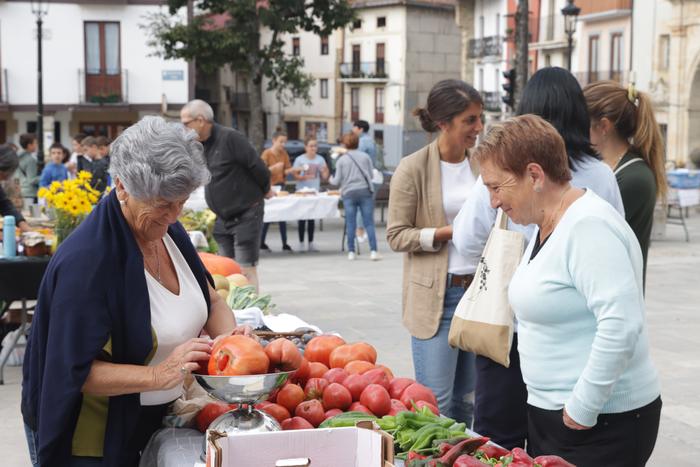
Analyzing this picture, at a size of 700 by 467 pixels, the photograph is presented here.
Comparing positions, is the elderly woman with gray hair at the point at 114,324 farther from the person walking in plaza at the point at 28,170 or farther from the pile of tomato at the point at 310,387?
the person walking in plaza at the point at 28,170

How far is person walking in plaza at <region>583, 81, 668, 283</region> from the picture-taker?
3957mm

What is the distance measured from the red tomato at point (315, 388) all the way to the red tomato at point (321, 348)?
1.28 feet

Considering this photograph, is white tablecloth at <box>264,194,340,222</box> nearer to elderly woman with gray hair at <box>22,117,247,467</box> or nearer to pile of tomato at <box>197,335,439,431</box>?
pile of tomato at <box>197,335,439,431</box>

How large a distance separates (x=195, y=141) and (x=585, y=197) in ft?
3.75

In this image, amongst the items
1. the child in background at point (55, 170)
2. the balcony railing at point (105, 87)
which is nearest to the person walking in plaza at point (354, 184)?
the child in background at point (55, 170)

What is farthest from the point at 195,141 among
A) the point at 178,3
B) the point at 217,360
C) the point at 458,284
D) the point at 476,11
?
the point at 476,11

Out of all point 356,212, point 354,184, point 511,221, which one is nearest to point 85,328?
point 511,221

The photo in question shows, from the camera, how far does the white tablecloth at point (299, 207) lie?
14.3 meters

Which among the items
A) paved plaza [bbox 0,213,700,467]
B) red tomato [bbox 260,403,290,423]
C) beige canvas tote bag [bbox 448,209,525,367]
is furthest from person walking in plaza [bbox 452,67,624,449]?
paved plaza [bbox 0,213,700,467]

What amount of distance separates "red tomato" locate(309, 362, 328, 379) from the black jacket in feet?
17.4

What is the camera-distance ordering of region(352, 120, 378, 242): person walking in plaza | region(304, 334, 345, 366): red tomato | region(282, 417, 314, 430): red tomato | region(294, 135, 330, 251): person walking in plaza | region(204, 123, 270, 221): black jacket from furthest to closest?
1. region(294, 135, 330, 251): person walking in plaza
2. region(352, 120, 378, 242): person walking in plaza
3. region(204, 123, 270, 221): black jacket
4. region(304, 334, 345, 366): red tomato
5. region(282, 417, 314, 430): red tomato

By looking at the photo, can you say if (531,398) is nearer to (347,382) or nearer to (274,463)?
(347,382)

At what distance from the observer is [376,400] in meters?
3.19

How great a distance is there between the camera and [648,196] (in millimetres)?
3973
